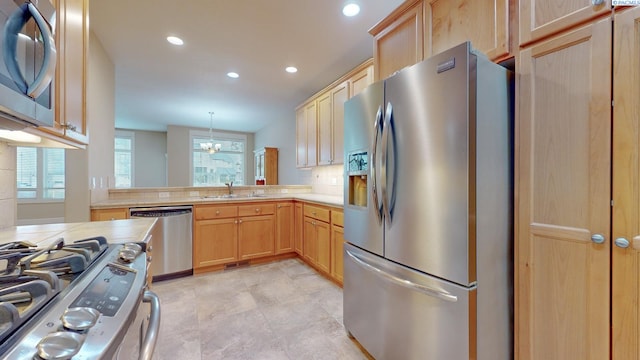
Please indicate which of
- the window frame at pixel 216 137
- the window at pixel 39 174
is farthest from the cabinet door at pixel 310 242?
the window at pixel 39 174

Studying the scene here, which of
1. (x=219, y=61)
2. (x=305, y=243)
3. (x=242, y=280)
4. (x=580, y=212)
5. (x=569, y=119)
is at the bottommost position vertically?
(x=242, y=280)

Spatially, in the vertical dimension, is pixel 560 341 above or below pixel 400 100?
below

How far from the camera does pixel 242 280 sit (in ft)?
9.75

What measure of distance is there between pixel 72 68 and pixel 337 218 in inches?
87.8

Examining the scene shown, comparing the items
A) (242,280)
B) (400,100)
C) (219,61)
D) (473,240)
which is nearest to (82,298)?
(473,240)

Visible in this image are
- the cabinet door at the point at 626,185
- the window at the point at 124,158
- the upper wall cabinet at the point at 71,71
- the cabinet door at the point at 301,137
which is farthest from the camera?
the window at the point at 124,158

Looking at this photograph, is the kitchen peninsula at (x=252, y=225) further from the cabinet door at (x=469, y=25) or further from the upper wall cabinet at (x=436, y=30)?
the cabinet door at (x=469, y=25)

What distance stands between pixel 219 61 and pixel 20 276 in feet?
10.1

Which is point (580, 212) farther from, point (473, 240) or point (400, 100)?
point (400, 100)

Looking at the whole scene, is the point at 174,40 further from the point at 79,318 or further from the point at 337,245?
the point at 79,318

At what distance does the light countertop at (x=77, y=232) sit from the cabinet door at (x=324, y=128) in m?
2.26

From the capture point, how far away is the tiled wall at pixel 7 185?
139 cm

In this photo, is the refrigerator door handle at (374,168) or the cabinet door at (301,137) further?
the cabinet door at (301,137)

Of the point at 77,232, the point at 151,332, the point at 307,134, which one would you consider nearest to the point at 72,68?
the point at 77,232
